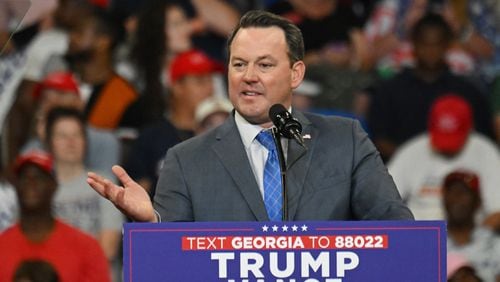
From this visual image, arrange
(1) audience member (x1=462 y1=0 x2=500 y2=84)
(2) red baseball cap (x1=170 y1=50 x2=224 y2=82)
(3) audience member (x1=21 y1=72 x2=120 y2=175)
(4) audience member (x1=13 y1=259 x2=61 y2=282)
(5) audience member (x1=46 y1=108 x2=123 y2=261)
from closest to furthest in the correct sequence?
1. (4) audience member (x1=13 y1=259 x2=61 y2=282)
2. (5) audience member (x1=46 y1=108 x2=123 y2=261)
3. (3) audience member (x1=21 y1=72 x2=120 y2=175)
4. (2) red baseball cap (x1=170 y1=50 x2=224 y2=82)
5. (1) audience member (x1=462 y1=0 x2=500 y2=84)

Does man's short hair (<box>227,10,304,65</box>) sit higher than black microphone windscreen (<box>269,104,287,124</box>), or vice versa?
man's short hair (<box>227,10,304,65</box>)

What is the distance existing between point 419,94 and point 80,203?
2329 mm

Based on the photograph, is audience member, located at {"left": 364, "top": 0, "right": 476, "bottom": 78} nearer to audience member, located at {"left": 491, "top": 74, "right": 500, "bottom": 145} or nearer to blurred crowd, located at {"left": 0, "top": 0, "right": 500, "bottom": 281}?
blurred crowd, located at {"left": 0, "top": 0, "right": 500, "bottom": 281}

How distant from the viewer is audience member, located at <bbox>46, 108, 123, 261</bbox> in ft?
27.9

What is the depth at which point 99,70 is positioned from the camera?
9.51 m

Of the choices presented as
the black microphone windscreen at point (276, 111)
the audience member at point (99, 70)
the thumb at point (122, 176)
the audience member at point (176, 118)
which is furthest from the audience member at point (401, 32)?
the thumb at point (122, 176)

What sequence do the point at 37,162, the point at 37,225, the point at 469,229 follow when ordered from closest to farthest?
the point at 37,225 → the point at 37,162 → the point at 469,229

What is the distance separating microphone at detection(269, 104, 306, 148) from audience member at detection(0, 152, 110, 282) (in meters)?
3.68

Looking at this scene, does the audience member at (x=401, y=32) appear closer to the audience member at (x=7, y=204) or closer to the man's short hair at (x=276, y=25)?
the audience member at (x=7, y=204)

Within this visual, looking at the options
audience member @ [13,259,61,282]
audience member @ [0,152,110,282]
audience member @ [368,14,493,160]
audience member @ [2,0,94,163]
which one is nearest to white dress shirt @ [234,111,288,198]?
audience member @ [13,259,61,282]

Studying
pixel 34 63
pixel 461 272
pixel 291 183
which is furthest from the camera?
pixel 34 63

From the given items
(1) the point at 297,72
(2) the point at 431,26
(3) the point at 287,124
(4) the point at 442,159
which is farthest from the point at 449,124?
(3) the point at 287,124

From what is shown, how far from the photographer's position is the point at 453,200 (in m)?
8.67

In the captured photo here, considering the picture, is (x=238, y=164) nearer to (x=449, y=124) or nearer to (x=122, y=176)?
(x=122, y=176)
